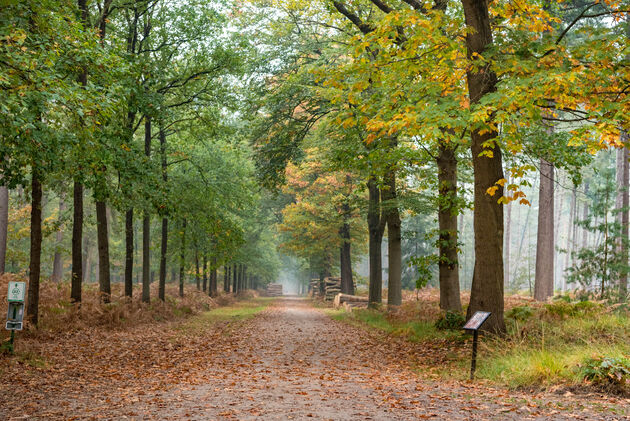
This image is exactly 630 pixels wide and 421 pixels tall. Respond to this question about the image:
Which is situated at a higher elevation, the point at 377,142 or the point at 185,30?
the point at 185,30

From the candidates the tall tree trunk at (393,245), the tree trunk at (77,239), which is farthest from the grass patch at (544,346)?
the tree trunk at (77,239)

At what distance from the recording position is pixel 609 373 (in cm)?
627

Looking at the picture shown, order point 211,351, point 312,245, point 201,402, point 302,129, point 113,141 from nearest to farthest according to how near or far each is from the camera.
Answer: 1. point 201,402
2. point 211,351
3. point 113,141
4. point 302,129
5. point 312,245

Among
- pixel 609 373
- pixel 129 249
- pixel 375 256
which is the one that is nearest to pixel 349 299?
pixel 375 256

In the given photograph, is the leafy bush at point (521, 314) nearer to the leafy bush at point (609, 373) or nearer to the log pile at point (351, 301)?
the leafy bush at point (609, 373)

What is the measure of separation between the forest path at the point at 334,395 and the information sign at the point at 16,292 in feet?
11.5

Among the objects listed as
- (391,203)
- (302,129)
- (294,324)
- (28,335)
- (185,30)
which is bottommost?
(294,324)

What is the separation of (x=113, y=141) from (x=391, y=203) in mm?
8622

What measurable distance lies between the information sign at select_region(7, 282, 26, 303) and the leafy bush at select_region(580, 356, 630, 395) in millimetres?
8876

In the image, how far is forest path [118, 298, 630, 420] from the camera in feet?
17.9

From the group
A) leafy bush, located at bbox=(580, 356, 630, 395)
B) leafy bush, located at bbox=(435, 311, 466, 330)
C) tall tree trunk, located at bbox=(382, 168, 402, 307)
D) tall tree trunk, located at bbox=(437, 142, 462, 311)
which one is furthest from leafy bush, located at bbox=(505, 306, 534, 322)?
tall tree trunk, located at bbox=(382, 168, 402, 307)

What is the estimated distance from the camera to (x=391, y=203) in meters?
16.0

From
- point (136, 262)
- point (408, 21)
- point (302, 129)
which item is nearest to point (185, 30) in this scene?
point (302, 129)

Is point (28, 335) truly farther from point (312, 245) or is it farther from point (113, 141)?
point (312, 245)
